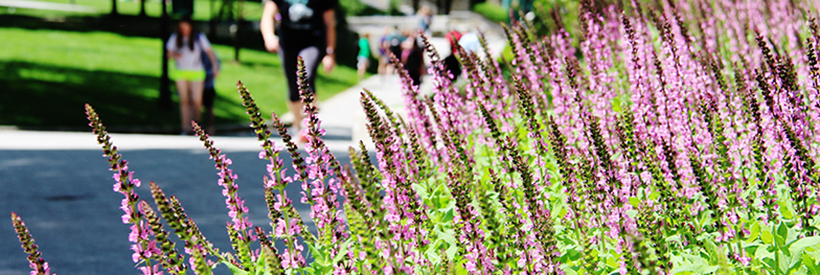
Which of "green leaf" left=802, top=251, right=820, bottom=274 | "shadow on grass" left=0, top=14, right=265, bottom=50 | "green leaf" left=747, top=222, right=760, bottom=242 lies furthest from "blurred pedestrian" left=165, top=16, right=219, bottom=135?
"shadow on grass" left=0, top=14, right=265, bottom=50

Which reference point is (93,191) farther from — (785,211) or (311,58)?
(785,211)

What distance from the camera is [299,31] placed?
9.64 m

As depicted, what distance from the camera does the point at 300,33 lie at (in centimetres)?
965

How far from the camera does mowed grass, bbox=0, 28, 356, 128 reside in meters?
17.8

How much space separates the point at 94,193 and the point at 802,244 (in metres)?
6.25

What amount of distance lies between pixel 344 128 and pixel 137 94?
218 inches

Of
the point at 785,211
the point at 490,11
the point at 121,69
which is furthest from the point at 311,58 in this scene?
the point at 490,11

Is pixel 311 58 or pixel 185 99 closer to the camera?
pixel 311 58

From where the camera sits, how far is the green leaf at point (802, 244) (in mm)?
2869

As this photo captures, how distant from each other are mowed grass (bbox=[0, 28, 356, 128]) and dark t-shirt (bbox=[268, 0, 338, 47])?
8192 millimetres

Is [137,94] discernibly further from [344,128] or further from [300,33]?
[300,33]

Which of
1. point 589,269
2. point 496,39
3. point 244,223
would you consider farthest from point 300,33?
point 496,39

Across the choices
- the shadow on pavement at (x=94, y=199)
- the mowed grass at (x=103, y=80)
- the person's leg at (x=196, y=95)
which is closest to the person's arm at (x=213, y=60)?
the person's leg at (x=196, y=95)

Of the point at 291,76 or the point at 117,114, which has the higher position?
the point at 291,76
